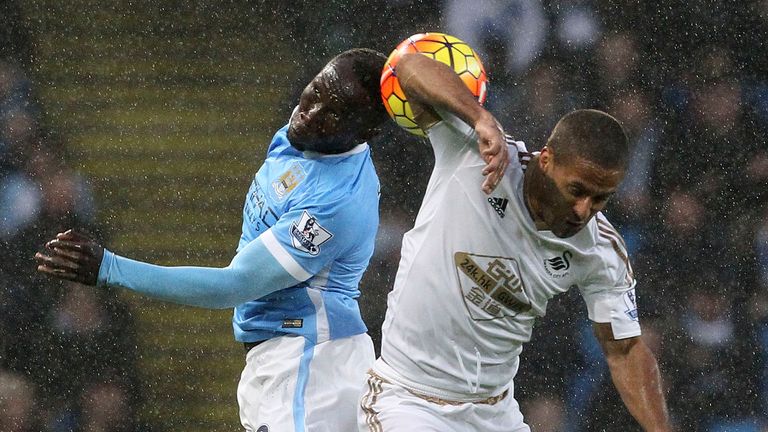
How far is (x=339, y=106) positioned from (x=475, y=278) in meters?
0.80

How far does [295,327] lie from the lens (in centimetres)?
365

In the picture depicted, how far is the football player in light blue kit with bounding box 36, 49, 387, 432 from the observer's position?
3.49 m

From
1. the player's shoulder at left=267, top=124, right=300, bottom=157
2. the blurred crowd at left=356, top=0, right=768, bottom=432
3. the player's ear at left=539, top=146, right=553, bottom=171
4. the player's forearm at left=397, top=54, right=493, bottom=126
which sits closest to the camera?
the player's forearm at left=397, top=54, right=493, bottom=126

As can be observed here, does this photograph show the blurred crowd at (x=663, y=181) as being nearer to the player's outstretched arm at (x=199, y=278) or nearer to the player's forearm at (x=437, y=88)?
the player's outstretched arm at (x=199, y=278)

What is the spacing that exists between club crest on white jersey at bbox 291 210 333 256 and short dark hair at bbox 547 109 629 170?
857 mm

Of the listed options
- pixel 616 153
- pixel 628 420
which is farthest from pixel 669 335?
pixel 616 153

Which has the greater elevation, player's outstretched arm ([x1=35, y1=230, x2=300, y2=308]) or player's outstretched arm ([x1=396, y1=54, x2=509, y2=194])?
player's outstretched arm ([x1=396, y1=54, x2=509, y2=194])

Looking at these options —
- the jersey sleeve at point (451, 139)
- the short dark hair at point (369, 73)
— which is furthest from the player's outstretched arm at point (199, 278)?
the jersey sleeve at point (451, 139)

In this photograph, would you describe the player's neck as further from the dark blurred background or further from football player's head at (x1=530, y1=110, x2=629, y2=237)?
the dark blurred background

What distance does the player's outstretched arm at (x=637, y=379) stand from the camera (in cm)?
316

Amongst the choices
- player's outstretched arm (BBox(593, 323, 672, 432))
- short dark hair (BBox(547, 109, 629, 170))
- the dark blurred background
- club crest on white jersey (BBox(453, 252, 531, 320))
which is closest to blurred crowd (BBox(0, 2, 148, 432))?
the dark blurred background

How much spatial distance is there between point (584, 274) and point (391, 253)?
272 centimetres

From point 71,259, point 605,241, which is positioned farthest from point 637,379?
point 71,259

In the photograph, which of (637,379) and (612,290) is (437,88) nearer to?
(612,290)
